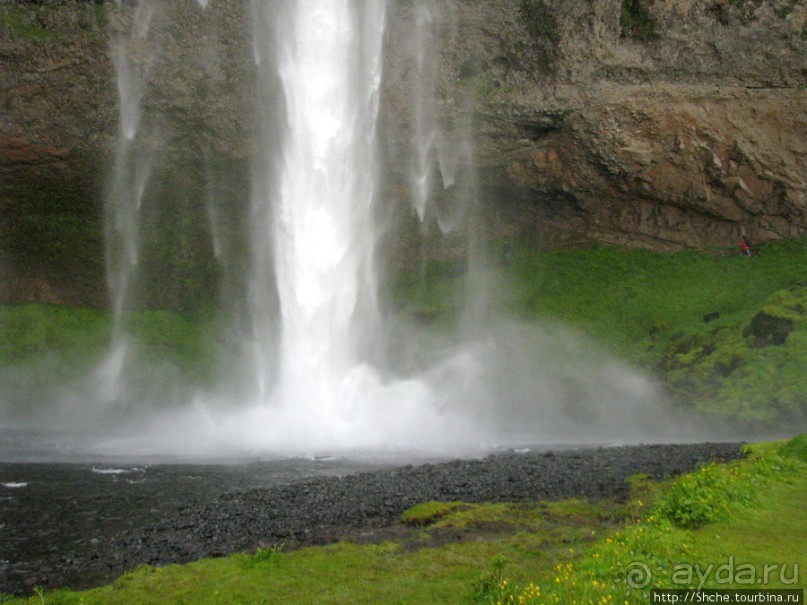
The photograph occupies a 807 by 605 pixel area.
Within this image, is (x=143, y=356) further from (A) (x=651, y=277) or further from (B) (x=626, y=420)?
(A) (x=651, y=277)

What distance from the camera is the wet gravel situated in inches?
472

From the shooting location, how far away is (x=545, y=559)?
10125 mm

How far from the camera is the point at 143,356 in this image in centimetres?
4153

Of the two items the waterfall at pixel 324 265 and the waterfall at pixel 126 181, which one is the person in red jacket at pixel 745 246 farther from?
the waterfall at pixel 126 181

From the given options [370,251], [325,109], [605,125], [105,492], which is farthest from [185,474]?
[605,125]

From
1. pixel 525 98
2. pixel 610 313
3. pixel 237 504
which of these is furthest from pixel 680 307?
pixel 237 504

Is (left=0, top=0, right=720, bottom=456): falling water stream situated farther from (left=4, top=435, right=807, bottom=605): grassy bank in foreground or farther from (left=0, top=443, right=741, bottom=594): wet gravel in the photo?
(left=4, top=435, right=807, bottom=605): grassy bank in foreground

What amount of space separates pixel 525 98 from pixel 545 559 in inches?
1336

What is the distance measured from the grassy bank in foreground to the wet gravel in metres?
1.24

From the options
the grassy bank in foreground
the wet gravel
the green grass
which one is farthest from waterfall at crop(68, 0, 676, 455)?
the grassy bank in foreground

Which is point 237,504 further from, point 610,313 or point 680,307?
point 680,307

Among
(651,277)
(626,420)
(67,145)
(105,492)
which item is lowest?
(105,492)

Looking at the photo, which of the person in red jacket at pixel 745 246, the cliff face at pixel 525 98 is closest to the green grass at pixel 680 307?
the person in red jacket at pixel 745 246

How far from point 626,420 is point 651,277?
43.9 ft
